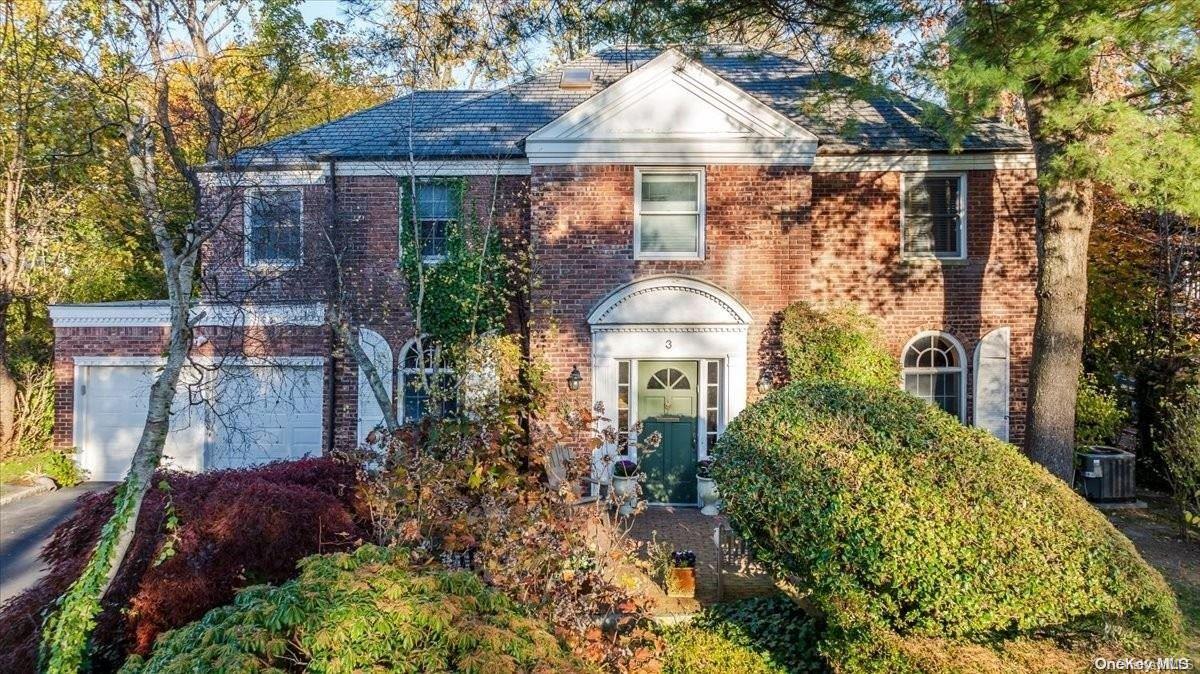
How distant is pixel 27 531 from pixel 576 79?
12260 millimetres

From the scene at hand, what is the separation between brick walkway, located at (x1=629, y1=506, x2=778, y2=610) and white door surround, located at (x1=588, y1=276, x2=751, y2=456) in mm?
1418

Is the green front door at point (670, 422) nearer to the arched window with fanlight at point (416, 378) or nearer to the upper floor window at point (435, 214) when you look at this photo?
the arched window with fanlight at point (416, 378)

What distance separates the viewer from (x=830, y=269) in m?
11.8

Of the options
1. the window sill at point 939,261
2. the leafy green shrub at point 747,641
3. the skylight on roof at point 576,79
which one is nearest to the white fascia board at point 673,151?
the window sill at point 939,261

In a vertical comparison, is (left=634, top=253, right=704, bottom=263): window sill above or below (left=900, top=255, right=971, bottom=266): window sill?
below

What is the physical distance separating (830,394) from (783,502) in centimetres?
155

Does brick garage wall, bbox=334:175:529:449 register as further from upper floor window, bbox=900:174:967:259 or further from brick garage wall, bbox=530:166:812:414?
upper floor window, bbox=900:174:967:259

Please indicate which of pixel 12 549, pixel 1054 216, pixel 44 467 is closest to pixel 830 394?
pixel 1054 216

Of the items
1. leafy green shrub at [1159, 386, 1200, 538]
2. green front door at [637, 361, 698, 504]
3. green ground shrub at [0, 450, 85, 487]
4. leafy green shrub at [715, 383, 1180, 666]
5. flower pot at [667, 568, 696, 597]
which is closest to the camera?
leafy green shrub at [715, 383, 1180, 666]

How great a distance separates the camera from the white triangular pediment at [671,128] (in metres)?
10.6

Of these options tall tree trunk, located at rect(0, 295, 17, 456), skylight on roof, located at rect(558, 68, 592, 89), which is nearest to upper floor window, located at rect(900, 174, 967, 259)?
skylight on roof, located at rect(558, 68, 592, 89)

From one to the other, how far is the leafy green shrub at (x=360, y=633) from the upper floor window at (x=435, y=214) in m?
8.72

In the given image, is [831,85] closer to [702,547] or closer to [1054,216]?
[1054,216]

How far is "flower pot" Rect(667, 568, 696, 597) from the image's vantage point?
699 centimetres
